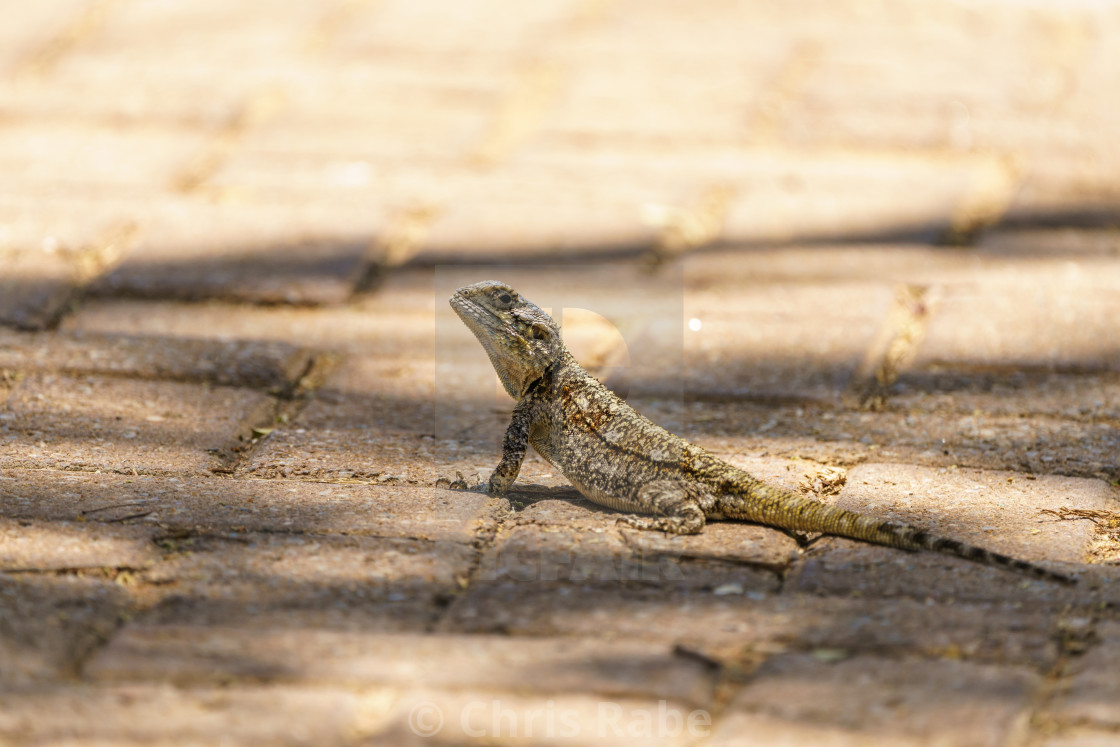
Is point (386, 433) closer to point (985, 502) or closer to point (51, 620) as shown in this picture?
point (51, 620)

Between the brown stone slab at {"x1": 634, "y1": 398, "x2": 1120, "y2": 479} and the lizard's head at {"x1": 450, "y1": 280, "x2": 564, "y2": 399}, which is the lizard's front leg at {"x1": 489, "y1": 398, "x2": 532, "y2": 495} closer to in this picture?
the lizard's head at {"x1": 450, "y1": 280, "x2": 564, "y2": 399}

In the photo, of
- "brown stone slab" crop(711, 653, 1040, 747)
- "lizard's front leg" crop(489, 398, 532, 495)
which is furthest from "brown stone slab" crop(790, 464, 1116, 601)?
"lizard's front leg" crop(489, 398, 532, 495)

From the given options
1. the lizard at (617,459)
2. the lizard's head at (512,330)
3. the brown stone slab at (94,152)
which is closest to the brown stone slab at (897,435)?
the lizard at (617,459)

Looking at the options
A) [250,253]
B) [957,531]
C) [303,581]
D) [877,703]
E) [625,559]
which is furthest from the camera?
[250,253]

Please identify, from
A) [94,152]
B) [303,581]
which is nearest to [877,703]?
[303,581]

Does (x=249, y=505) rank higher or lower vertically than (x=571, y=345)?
lower

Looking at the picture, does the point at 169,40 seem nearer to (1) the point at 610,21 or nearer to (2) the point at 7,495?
(1) the point at 610,21

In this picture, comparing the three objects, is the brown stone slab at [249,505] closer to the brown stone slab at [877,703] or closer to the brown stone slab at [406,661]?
the brown stone slab at [406,661]
